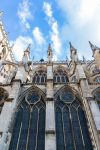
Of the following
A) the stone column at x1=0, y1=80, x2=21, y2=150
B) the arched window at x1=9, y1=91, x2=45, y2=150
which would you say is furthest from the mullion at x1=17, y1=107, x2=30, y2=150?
the stone column at x1=0, y1=80, x2=21, y2=150

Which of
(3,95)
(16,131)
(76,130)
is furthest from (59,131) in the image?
(3,95)

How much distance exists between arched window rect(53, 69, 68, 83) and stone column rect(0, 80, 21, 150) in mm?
8657

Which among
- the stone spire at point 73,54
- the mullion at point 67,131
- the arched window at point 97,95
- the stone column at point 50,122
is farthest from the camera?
the stone spire at point 73,54

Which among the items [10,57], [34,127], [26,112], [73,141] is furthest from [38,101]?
[10,57]

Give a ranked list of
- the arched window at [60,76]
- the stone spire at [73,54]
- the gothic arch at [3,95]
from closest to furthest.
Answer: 1. the gothic arch at [3,95]
2. the stone spire at [73,54]
3. the arched window at [60,76]

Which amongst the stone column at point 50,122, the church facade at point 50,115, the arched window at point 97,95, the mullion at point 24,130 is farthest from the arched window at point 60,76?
the mullion at point 24,130

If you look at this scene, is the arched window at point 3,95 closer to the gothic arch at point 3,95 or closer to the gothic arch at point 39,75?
the gothic arch at point 3,95

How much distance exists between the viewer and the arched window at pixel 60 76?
2262 centimetres

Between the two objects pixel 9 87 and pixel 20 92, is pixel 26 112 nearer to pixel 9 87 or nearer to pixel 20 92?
pixel 20 92

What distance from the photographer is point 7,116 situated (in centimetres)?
Answer: 1209

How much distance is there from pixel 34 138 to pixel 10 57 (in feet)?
62.3

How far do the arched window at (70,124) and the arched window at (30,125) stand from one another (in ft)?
3.46

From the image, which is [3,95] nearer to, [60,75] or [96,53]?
Result: [60,75]

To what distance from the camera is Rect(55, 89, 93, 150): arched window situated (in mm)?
11031
